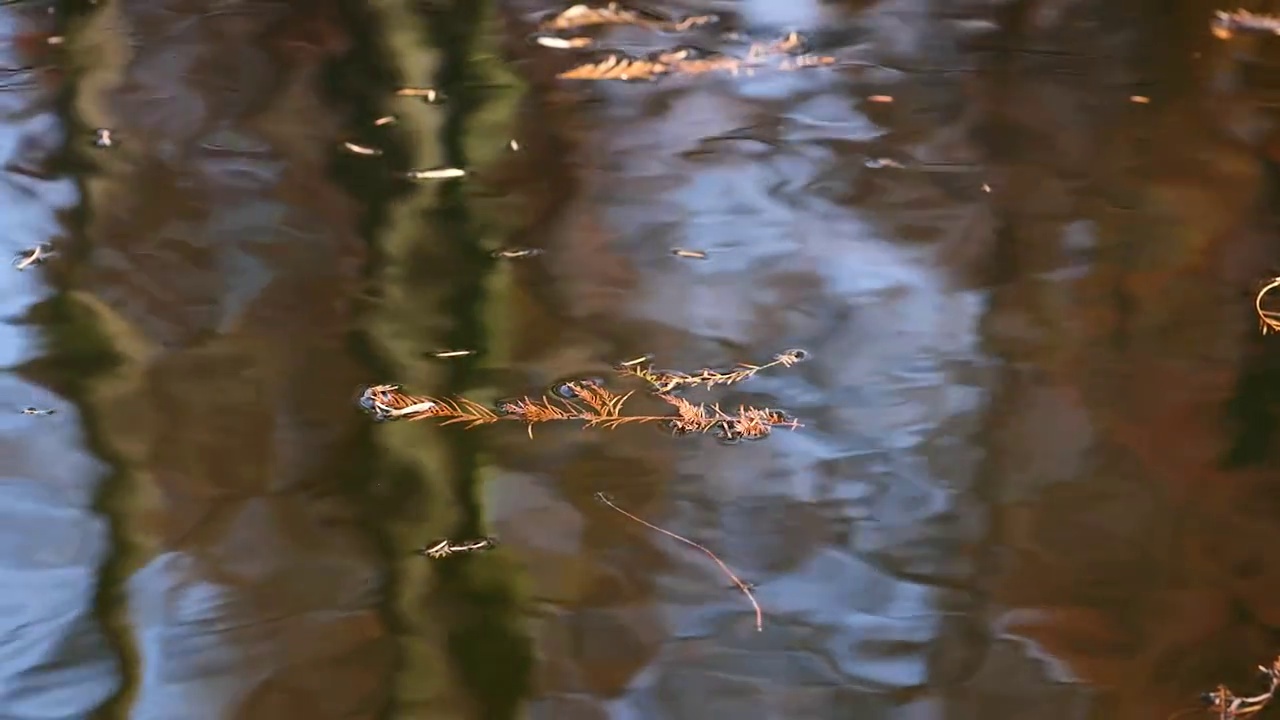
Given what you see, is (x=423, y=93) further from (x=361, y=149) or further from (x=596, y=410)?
(x=596, y=410)

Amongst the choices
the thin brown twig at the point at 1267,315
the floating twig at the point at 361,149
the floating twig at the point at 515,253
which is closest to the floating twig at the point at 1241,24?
the thin brown twig at the point at 1267,315

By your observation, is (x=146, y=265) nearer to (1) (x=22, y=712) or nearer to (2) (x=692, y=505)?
(1) (x=22, y=712)

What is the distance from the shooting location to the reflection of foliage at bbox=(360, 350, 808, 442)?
902mm

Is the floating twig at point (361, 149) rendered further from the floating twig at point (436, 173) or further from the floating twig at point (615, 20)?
the floating twig at point (615, 20)

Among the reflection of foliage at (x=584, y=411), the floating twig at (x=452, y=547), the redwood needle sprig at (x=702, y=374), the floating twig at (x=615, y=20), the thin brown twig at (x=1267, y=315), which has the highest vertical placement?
the floating twig at (x=615, y=20)

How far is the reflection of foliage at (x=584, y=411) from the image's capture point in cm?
90

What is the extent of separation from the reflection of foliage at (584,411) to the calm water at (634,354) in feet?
0.06

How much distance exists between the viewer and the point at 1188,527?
819 millimetres

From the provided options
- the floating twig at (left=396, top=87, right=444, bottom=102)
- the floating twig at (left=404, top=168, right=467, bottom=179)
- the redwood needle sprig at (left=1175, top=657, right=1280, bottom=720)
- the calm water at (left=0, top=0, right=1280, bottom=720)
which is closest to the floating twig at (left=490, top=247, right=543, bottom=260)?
the calm water at (left=0, top=0, right=1280, bottom=720)

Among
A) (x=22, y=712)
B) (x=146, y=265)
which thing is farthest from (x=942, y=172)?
(x=22, y=712)

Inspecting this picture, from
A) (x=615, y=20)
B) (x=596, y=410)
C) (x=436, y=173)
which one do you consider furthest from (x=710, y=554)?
(x=615, y=20)

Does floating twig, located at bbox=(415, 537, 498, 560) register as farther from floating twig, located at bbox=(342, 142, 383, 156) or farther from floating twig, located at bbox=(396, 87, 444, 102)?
floating twig, located at bbox=(396, 87, 444, 102)

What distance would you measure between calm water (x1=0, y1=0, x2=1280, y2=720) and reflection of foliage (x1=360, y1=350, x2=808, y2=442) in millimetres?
20

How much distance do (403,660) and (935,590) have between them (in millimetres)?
433
